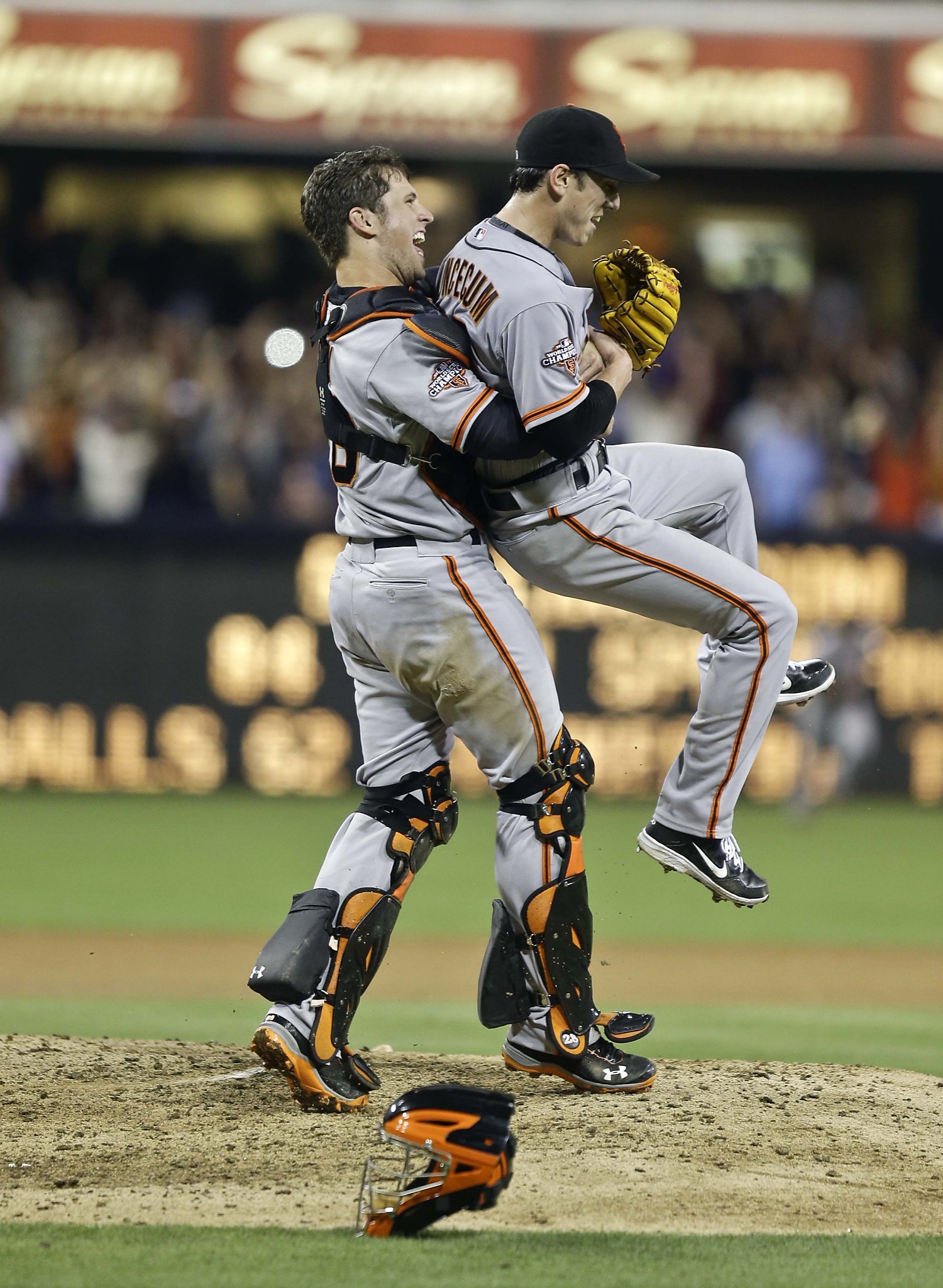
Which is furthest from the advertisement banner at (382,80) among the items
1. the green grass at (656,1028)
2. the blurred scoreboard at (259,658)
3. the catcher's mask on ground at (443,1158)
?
the catcher's mask on ground at (443,1158)

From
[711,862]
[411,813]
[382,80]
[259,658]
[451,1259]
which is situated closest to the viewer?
[451,1259]

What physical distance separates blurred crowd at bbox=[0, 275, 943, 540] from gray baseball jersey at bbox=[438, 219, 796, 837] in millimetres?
6791

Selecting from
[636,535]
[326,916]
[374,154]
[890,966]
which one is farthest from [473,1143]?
[890,966]

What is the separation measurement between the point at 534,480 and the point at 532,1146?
1539mm

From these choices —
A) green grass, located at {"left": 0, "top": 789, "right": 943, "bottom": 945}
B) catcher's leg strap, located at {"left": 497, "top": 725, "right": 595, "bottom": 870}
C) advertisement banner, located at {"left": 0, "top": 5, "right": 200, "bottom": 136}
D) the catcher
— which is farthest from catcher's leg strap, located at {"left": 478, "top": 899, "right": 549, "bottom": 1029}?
advertisement banner, located at {"left": 0, "top": 5, "right": 200, "bottom": 136}

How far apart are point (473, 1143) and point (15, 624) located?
8059 mm

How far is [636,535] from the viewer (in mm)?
4324

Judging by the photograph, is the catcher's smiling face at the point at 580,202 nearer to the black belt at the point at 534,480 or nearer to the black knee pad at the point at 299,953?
the black belt at the point at 534,480

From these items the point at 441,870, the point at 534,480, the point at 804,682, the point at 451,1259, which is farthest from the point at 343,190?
the point at 441,870

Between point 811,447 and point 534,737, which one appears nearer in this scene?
point 534,737

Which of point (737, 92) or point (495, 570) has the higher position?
point (737, 92)

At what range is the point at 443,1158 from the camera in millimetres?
3576

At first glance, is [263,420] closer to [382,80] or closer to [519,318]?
[382,80]

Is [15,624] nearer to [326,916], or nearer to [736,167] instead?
[326,916]
